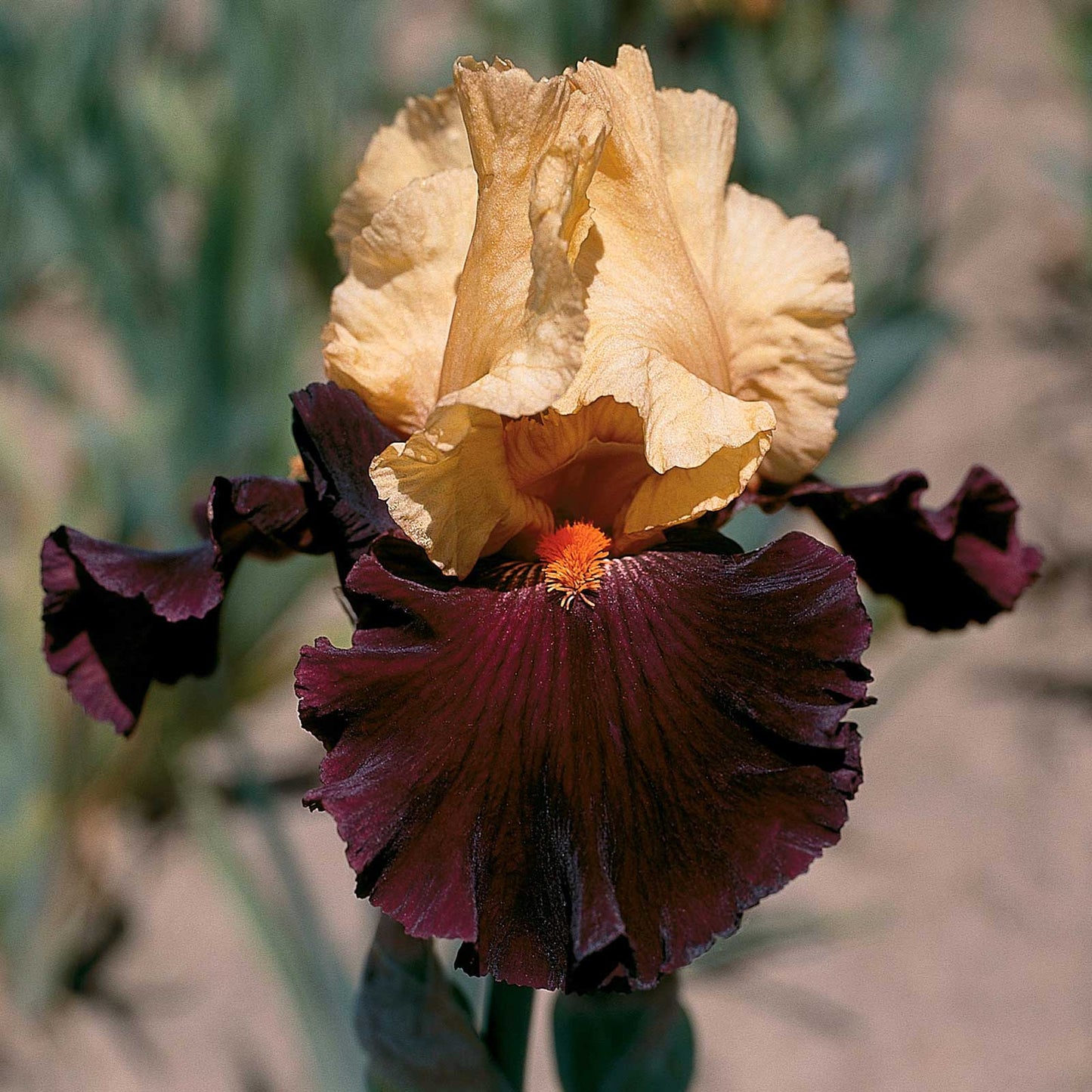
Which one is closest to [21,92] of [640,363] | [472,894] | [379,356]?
[379,356]

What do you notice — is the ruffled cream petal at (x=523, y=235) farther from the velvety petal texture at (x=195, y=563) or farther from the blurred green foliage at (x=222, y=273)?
the blurred green foliage at (x=222, y=273)

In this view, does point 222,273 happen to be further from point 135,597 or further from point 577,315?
point 577,315

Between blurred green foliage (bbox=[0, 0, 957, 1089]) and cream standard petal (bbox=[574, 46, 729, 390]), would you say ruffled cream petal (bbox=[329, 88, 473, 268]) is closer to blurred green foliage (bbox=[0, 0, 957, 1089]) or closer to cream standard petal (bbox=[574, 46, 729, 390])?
cream standard petal (bbox=[574, 46, 729, 390])

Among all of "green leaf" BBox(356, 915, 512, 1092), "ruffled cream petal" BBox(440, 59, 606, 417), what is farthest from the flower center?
"green leaf" BBox(356, 915, 512, 1092)

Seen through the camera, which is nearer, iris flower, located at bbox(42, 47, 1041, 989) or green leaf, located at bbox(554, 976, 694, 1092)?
iris flower, located at bbox(42, 47, 1041, 989)

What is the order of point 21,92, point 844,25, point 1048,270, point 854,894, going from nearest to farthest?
point 854,894
point 21,92
point 844,25
point 1048,270

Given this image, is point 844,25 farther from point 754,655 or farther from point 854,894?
point 754,655
